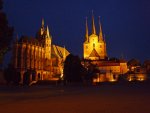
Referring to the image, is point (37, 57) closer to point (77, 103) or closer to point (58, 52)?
point (58, 52)

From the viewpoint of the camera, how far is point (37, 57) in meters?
135

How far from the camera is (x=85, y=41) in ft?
548

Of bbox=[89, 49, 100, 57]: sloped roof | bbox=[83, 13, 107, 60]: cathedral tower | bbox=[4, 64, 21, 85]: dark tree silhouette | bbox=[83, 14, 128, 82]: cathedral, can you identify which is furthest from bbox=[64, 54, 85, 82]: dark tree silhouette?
bbox=[83, 13, 107, 60]: cathedral tower

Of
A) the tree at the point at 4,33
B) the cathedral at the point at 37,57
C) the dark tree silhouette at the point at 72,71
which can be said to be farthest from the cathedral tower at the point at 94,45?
the tree at the point at 4,33

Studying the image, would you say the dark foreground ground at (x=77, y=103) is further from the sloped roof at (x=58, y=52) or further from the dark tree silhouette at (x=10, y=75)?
the sloped roof at (x=58, y=52)

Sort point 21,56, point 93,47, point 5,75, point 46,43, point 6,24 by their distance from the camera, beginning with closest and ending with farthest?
1. point 6,24
2. point 5,75
3. point 21,56
4. point 46,43
5. point 93,47

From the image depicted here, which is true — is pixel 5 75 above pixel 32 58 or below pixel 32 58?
below

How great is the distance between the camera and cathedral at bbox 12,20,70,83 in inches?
4815

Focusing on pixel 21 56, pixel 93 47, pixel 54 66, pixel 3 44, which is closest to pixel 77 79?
pixel 3 44

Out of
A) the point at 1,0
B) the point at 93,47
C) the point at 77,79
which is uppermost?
the point at 93,47

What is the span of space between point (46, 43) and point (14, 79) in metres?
55.2

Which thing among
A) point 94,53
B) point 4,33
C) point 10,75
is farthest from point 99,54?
point 4,33

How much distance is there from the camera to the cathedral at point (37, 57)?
122312 mm

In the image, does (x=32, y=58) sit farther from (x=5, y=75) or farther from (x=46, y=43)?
(x=5, y=75)
